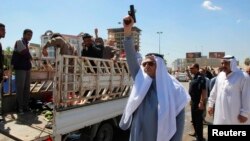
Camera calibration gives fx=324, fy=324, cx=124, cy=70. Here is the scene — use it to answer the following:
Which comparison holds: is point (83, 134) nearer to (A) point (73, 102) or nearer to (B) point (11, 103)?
(A) point (73, 102)

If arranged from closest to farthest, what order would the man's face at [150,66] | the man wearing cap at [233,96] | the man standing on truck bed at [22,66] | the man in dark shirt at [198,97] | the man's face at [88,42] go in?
the man's face at [150,66]
the man wearing cap at [233,96]
the man standing on truck bed at [22,66]
the man's face at [88,42]
the man in dark shirt at [198,97]

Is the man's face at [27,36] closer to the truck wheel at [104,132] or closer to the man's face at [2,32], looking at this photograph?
the man's face at [2,32]

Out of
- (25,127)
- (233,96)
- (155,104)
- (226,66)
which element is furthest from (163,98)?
(226,66)

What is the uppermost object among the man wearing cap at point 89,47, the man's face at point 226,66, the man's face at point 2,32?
the man's face at point 2,32

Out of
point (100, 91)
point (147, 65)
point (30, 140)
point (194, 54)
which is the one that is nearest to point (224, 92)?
point (100, 91)

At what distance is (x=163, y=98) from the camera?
10.1ft

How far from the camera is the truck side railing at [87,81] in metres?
4.40

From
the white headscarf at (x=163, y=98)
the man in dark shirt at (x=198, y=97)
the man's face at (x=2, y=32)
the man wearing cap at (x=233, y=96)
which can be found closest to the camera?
the white headscarf at (x=163, y=98)

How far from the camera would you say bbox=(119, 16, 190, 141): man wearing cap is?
308 centimetres

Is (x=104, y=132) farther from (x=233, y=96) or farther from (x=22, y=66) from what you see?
(x=233, y=96)

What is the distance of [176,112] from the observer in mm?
3195

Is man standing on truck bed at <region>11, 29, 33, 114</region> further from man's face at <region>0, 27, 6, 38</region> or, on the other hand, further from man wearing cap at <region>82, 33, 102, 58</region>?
man wearing cap at <region>82, 33, 102, 58</region>

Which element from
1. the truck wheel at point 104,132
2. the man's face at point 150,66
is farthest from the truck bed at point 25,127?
the man's face at point 150,66

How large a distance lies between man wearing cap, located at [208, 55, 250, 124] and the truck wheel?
2.01 meters
